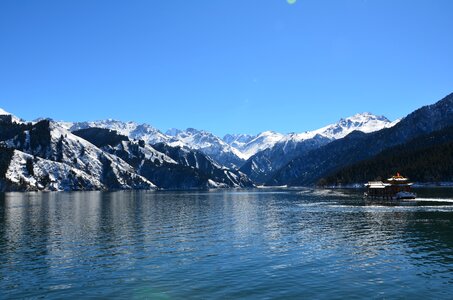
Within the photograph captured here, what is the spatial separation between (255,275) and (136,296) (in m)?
11.9

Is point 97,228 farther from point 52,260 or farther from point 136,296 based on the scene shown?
point 136,296

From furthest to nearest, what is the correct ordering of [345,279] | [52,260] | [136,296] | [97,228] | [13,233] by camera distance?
[97,228], [13,233], [52,260], [345,279], [136,296]

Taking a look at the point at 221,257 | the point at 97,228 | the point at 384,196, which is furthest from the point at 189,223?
the point at 384,196

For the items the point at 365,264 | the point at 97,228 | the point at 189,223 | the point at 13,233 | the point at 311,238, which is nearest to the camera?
the point at 365,264

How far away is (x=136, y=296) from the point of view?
33062 mm

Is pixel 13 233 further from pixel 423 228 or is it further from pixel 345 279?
pixel 423 228

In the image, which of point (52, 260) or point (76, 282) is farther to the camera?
point (52, 260)

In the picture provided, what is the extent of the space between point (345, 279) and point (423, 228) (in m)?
44.7

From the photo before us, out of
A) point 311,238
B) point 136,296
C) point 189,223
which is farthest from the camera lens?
point 189,223

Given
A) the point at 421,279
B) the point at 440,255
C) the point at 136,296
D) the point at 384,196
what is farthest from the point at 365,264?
the point at 384,196

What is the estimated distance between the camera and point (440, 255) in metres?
49.0

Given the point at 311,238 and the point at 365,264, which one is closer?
the point at 365,264

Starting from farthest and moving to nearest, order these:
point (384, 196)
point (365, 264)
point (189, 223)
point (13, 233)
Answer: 1. point (384, 196)
2. point (189, 223)
3. point (13, 233)
4. point (365, 264)

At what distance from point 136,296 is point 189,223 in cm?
5458
